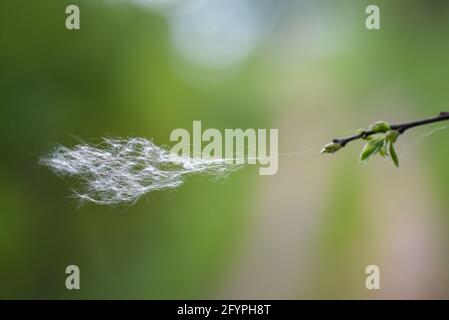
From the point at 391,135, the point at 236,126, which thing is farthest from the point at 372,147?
the point at 236,126

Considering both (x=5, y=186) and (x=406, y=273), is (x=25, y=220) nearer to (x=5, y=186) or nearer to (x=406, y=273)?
(x=5, y=186)

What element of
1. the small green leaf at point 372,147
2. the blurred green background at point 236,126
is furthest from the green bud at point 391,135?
the blurred green background at point 236,126

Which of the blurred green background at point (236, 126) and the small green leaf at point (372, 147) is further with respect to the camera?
the blurred green background at point (236, 126)

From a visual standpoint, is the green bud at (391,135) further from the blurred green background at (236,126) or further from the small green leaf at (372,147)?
the blurred green background at (236,126)

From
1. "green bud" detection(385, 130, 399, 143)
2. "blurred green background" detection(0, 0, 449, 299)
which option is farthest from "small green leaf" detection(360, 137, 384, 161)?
"blurred green background" detection(0, 0, 449, 299)

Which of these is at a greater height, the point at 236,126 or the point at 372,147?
the point at 236,126

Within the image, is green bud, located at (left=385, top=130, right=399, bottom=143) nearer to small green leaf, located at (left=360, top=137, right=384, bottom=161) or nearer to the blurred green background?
small green leaf, located at (left=360, top=137, right=384, bottom=161)

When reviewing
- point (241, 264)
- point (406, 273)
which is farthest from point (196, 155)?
point (406, 273)

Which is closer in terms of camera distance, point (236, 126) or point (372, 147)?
point (372, 147)

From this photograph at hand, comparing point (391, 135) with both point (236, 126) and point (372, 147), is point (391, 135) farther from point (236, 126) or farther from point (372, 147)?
point (236, 126)
